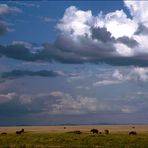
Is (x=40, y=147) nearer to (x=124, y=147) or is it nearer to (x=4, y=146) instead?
(x=4, y=146)

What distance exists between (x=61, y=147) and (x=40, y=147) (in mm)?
2538

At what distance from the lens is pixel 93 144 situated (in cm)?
5566

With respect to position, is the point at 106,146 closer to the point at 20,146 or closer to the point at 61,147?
the point at 61,147

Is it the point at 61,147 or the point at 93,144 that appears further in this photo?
the point at 93,144

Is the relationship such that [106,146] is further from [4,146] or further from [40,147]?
[4,146]

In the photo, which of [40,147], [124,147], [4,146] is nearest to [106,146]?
[124,147]

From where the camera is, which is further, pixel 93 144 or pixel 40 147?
pixel 93 144

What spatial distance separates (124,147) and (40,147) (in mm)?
9835

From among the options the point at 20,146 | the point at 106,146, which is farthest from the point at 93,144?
the point at 20,146

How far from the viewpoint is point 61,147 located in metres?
52.0

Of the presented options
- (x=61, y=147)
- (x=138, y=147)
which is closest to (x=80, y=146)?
(x=61, y=147)

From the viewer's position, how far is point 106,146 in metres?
53.4

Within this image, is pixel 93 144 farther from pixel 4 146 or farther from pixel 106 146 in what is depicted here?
pixel 4 146

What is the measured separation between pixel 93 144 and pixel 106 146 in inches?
107
